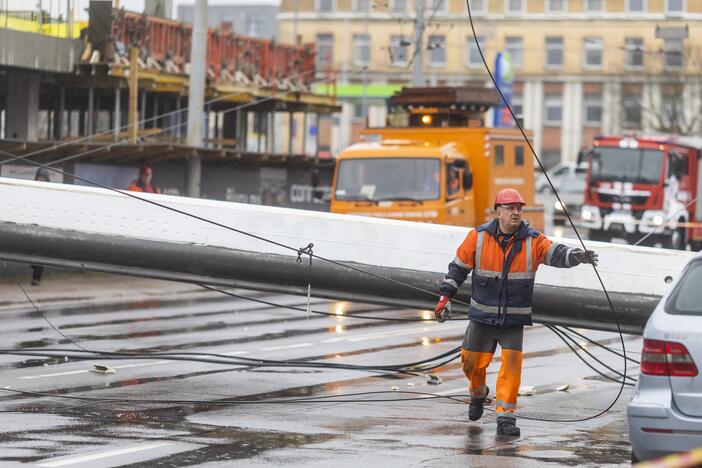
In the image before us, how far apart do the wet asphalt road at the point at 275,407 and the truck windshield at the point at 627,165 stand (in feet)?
76.3

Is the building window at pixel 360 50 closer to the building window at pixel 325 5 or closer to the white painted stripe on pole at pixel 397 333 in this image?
the building window at pixel 325 5

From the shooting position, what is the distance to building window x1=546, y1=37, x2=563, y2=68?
91.8 meters

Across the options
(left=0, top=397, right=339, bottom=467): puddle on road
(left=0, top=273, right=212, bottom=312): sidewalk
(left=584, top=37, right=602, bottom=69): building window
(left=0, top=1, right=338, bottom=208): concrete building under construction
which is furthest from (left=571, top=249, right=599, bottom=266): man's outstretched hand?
(left=584, top=37, right=602, bottom=69): building window

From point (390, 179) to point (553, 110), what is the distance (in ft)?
233

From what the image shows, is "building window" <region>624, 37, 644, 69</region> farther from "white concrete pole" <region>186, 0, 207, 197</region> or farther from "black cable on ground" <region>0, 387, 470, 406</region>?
"black cable on ground" <region>0, 387, 470, 406</region>

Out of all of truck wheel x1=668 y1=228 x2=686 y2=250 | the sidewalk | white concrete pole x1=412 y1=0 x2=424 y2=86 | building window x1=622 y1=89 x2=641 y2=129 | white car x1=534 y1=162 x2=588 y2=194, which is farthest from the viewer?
building window x1=622 y1=89 x2=641 y2=129

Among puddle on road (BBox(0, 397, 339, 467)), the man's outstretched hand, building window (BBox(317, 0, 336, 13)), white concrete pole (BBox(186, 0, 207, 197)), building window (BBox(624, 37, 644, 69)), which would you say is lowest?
puddle on road (BBox(0, 397, 339, 467))

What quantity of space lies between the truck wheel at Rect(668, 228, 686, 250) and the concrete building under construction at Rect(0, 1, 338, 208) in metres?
9.88

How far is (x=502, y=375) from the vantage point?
11164 mm

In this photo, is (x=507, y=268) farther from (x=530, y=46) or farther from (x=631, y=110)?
(x=530, y=46)

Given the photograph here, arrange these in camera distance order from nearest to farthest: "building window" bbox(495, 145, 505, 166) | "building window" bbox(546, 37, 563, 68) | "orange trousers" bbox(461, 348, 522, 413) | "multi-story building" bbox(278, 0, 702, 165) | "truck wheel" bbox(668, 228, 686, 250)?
"orange trousers" bbox(461, 348, 522, 413) → "building window" bbox(495, 145, 505, 166) → "truck wheel" bbox(668, 228, 686, 250) → "multi-story building" bbox(278, 0, 702, 165) → "building window" bbox(546, 37, 563, 68)

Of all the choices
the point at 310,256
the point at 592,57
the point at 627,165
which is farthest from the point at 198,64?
the point at 592,57

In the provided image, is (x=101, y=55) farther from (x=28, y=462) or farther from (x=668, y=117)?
(x=668, y=117)

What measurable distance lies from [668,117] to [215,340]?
179 ft
